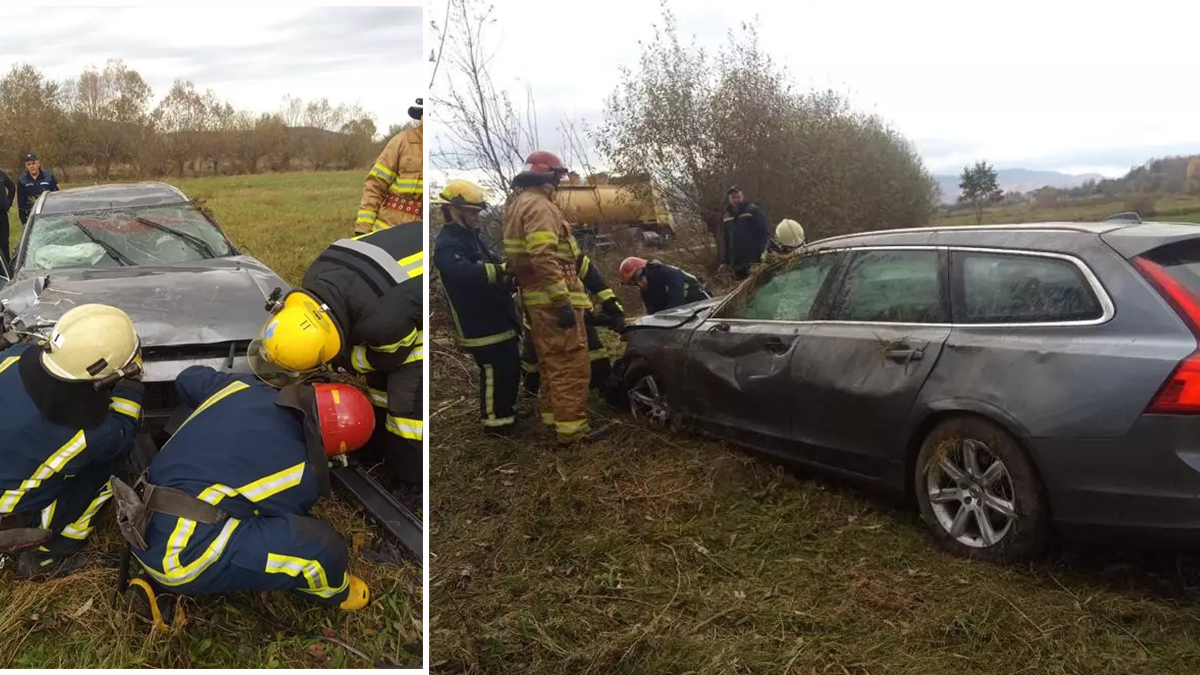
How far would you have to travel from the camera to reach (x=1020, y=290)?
245 centimetres

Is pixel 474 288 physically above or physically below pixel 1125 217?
below

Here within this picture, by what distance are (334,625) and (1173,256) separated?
2501 mm

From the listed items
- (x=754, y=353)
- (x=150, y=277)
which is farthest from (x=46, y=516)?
(x=754, y=353)

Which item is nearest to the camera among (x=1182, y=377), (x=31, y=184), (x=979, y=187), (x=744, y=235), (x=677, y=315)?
(x=1182, y=377)

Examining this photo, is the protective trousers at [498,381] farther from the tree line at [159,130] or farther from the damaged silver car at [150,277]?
the tree line at [159,130]

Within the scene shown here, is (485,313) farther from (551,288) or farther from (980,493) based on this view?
(980,493)

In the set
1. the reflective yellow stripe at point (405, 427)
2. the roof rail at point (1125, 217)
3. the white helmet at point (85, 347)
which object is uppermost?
the roof rail at point (1125, 217)

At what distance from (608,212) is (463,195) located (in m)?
0.99

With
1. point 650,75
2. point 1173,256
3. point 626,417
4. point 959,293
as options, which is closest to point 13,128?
point 650,75

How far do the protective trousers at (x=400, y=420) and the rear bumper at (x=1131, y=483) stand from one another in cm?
177

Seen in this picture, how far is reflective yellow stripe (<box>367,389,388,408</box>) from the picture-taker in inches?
94.3

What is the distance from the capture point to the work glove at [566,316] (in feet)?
11.5

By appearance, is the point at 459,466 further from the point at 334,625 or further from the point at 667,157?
the point at 667,157

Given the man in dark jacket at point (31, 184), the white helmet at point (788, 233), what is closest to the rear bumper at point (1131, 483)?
the white helmet at point (788, 233)
